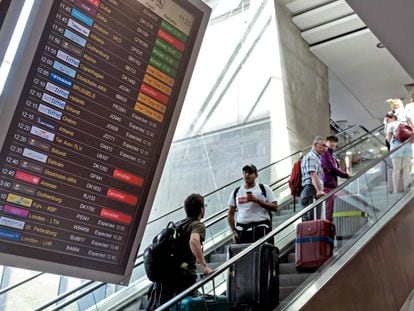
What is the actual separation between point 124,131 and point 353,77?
51.3 ft

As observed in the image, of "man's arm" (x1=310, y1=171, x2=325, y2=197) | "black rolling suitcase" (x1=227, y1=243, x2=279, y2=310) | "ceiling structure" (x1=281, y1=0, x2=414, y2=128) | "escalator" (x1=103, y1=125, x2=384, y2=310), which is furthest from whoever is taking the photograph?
"ceiling structure" (x1=281, y1=0, x2=414, y2=128)

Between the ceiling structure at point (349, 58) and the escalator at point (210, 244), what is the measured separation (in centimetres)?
337

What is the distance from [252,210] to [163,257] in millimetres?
2143

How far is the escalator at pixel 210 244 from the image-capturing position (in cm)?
593

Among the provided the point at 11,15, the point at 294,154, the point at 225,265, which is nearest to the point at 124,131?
the point at 11,15

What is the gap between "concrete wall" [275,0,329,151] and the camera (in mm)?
12617

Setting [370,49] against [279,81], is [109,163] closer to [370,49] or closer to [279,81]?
[279,81]

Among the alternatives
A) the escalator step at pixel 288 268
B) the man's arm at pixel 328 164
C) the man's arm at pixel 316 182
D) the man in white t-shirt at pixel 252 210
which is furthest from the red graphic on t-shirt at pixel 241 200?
the man's arm at pixel 328 164

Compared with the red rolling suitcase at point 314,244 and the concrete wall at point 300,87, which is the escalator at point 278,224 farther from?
the concrete wall at point 300,87

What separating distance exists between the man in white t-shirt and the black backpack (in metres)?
1.84

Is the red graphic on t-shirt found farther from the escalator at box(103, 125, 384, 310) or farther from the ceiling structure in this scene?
the ceiling structure

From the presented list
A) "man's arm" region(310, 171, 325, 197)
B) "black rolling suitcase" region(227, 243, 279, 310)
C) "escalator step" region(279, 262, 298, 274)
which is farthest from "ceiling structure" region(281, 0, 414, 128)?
"black rolling suitcase" region(227, 243, 279, 310)

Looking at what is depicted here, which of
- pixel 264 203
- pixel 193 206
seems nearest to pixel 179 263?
pixel 193 206

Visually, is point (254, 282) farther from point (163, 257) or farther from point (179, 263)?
point (163, 257)
